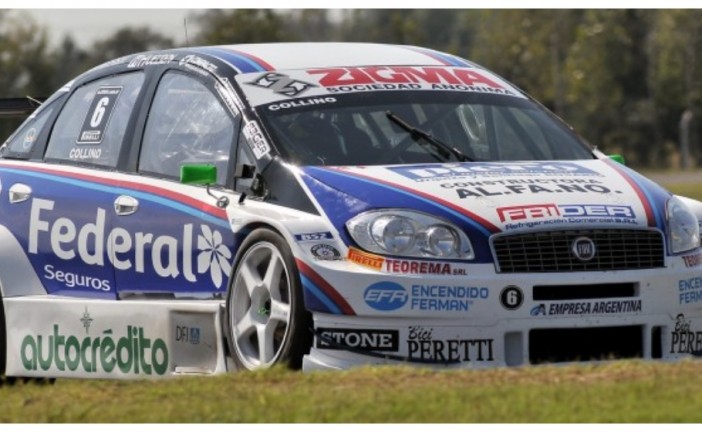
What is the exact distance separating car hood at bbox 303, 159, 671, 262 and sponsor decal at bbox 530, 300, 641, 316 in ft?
1.08

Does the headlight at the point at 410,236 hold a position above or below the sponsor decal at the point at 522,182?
below

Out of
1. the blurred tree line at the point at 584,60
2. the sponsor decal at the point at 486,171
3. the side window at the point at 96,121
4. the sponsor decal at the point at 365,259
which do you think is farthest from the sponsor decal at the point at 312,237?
the blurred tree line at the point at 584,60

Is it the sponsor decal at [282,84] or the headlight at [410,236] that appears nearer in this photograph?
the headlight at [410,236]

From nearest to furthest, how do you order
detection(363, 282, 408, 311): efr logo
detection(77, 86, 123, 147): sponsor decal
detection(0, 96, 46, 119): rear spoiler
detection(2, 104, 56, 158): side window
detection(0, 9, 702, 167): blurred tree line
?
detection(363, 282, 408, 311): efr logo, detection(77, 86, 123, 147): sponsor decal, detection(2, 104, 56, 158): side window, detection(0, 96, 46, 119): rear spoiler, detection(0, 9, 702, 167): blurred tree line

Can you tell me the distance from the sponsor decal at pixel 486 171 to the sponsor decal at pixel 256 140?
0.60 m

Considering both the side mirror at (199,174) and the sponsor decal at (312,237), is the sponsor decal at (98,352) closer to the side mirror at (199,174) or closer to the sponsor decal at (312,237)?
the side mirror at (199,174)

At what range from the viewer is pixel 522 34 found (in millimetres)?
75000

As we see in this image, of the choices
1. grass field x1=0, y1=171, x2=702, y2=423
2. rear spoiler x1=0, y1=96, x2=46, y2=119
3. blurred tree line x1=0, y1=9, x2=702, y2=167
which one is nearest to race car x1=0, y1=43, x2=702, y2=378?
grass field x1=0, y1=171, x2=702, y2=423

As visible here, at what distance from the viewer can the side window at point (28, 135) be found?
1055 centimetres

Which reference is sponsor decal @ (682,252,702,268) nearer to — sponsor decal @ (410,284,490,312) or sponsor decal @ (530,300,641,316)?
sponsor decal @ (530,300,641,316)

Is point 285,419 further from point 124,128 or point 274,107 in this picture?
point 124,128

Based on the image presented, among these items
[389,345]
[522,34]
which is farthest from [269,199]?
[522,34]

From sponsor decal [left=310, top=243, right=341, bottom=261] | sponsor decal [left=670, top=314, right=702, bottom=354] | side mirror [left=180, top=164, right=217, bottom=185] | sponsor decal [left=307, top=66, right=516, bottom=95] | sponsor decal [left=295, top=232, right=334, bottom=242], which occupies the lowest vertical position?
sponsor decal [left=670, top=314, right=702, bottom=354]

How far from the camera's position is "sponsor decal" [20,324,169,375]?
357 inches
